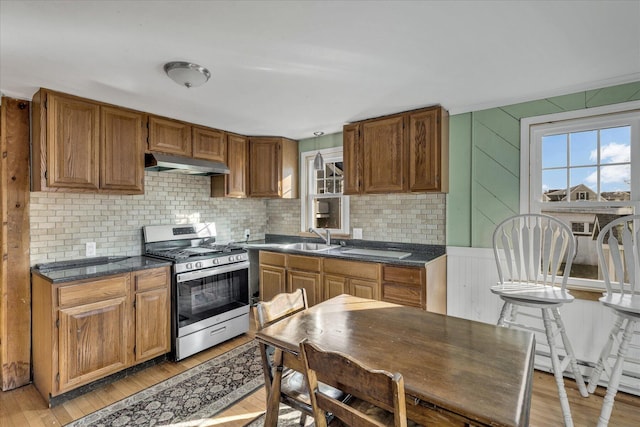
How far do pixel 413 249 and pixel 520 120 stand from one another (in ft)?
4.92

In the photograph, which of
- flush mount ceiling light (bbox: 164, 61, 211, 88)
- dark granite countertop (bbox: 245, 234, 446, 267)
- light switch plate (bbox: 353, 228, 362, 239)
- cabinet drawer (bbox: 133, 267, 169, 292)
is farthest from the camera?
light switch plate (bbox: 353, 228, 362, 239)

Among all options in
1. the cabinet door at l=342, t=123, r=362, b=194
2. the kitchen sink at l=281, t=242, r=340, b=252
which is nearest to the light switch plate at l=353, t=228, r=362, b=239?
the kitchen sink at l=281, t=242, r=340, b=252

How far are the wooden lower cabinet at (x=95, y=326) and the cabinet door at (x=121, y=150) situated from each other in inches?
32.3

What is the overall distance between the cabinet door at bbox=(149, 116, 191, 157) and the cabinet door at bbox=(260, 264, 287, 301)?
1.54 metres

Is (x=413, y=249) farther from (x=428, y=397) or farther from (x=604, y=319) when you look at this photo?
(x=428, y=397)

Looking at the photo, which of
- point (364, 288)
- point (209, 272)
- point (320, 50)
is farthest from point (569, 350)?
point (209, 272)

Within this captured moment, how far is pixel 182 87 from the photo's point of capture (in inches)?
90.9

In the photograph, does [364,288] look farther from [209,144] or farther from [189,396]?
[209,144]

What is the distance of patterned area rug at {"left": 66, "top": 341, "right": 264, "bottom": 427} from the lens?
6.48 feet

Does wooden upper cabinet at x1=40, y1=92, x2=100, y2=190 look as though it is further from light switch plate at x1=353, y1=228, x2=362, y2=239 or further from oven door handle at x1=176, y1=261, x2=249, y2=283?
light switch plate at x1=353, y1=228, x2=362, y2=239

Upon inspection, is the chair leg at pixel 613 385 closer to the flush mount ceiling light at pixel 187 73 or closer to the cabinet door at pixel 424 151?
the cabinet door at pixel 424 151

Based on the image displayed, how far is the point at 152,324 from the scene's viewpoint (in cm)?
A: 258

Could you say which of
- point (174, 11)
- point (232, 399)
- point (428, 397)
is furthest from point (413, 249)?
point (174, 11)

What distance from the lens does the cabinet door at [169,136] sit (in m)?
2.92
